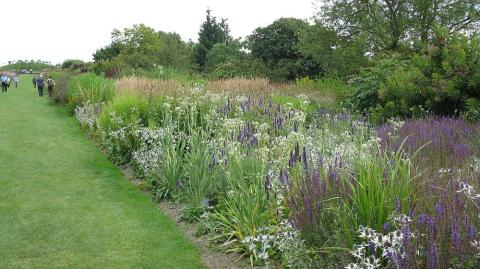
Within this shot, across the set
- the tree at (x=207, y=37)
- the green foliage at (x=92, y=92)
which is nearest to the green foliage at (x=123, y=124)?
the green foliage at (x=92, y=92)

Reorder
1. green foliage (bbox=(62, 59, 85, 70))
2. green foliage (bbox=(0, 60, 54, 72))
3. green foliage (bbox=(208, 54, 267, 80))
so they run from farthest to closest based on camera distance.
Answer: green foliage (bbox=(0, 60, 54, 72))
green foliage (bbox=(62, 59, 85, 70))
green foliage (bbox=(208, 54, 267, 80))

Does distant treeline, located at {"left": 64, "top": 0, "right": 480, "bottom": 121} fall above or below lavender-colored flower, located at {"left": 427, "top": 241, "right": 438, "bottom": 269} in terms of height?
above

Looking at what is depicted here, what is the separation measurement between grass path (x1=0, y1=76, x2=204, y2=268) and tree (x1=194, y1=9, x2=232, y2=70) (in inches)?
1581

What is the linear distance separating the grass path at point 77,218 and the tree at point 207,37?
40.2 meters

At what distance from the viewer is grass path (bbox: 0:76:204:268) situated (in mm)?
5160

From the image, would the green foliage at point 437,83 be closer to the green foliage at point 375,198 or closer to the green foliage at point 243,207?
the green foliage at point 243,207

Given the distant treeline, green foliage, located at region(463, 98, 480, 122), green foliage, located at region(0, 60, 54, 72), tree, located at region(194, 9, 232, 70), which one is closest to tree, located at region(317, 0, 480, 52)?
the distant treeline

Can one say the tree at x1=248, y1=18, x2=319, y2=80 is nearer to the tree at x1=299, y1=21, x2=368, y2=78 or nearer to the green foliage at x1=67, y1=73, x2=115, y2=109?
the tree at x1=299, y1=21, x2=368, y2=78

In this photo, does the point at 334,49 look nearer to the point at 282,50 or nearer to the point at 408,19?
the point at 408,19

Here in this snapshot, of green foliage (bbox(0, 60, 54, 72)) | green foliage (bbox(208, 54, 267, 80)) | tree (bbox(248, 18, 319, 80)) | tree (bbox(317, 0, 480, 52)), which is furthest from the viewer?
green foliage (bbox(0, 60, 54, 72))

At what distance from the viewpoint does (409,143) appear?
20.9ft

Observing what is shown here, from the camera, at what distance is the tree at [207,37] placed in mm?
51188

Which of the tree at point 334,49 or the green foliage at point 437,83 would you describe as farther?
the tree at point 334,49

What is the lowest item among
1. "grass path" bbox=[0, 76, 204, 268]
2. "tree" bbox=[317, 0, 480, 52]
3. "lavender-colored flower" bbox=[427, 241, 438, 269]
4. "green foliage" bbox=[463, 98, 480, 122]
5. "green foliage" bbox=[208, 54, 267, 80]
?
"grass path" bbox=[0, 76, 204, 268]
